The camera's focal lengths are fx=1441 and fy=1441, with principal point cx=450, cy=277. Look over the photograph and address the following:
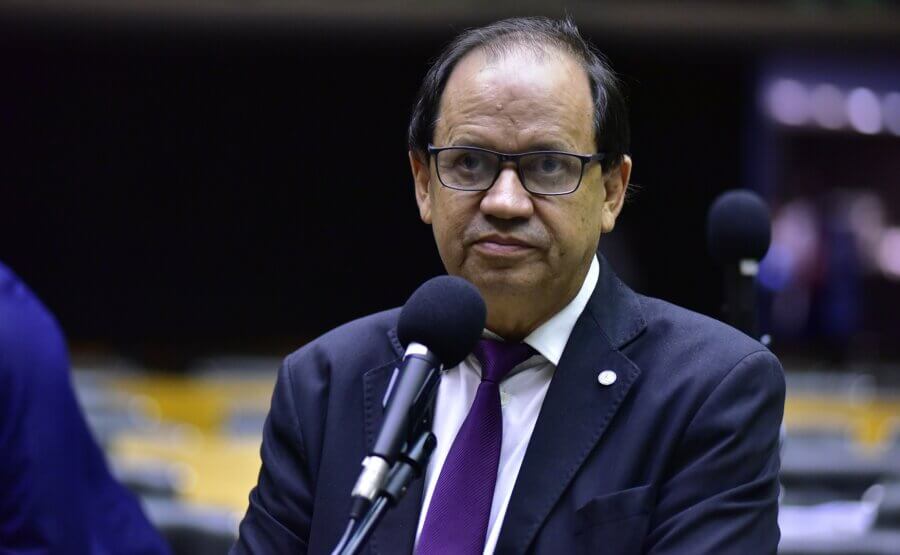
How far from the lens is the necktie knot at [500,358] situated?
2256 mm

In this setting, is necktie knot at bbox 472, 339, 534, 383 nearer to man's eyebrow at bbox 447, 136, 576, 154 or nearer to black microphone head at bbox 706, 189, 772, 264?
man's eyebrow at bbox 447, 136, 576, 154

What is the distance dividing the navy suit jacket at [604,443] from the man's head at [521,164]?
5.3 inches

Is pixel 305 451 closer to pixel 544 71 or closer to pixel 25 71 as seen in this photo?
pixel 544 71

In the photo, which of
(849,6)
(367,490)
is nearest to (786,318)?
(849,6)

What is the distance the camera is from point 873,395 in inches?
426

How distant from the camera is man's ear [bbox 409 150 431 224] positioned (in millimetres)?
2391

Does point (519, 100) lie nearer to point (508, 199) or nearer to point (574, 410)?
point (508, 199)

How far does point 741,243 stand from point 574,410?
0.73 m

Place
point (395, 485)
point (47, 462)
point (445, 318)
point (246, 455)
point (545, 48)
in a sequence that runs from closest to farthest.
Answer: point (395, 485), point (445, 318), point (545, 48), point (47, 462), point (246, 455)

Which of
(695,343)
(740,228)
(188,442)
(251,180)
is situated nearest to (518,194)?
(695,343)

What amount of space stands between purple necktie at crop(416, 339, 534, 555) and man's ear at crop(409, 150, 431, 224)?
0.99 ft

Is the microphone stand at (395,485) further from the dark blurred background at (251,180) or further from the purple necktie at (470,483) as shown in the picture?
the dark blurred background at (251,180)

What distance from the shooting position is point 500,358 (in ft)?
7.42

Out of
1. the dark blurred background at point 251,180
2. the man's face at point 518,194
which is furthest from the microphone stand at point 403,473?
the dark blurred background at point 251,180
